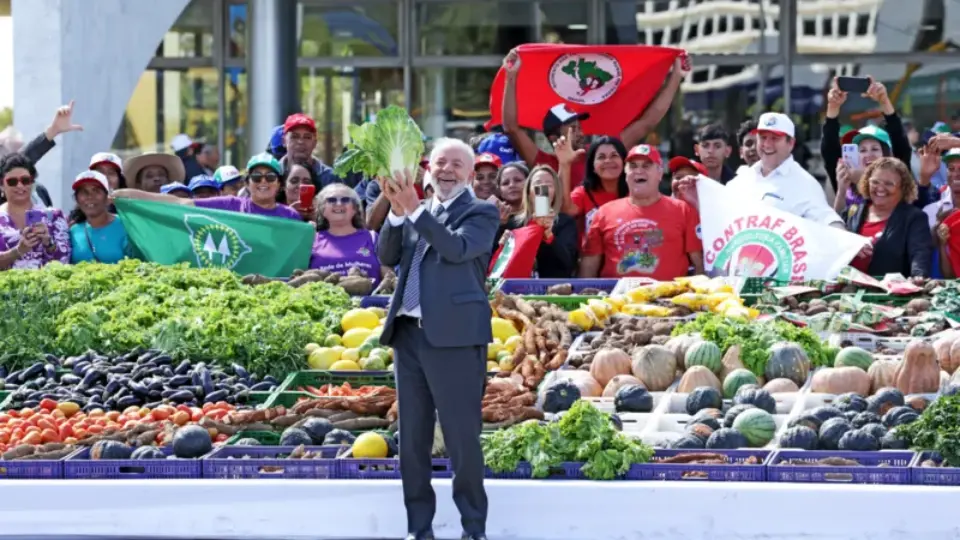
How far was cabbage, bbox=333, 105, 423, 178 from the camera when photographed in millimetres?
7204

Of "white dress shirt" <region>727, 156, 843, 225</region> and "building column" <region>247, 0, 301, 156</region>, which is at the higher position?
"building column" <region>247, 0, 301, 156</region>

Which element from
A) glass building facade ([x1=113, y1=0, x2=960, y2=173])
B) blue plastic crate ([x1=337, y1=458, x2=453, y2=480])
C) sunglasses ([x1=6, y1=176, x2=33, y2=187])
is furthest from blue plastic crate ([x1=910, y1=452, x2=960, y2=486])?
glass building facade ([x1=113, y1=0, x2=960, y2=173])

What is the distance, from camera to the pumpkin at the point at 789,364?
8.95 metres

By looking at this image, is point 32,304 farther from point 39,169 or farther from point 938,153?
point 938,153

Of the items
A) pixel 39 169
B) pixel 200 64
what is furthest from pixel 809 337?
pixel 200 64

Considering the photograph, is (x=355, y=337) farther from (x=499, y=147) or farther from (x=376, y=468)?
(x=499, y=147)

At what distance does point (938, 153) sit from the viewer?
1197 cm

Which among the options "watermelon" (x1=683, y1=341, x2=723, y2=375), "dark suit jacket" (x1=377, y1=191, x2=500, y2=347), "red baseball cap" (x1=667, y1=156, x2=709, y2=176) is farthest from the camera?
"red baseball cap" (x1=667, y1=156, x2=709, y2=176)

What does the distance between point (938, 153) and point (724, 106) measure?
651 cm

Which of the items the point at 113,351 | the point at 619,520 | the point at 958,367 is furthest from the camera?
the point at 113,351

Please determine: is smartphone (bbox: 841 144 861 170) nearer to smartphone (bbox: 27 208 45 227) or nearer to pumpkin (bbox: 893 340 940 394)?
pumpkin (bbox: 893 340 940 394)

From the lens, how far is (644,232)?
434 inches

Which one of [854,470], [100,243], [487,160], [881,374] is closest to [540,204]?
[487,160]

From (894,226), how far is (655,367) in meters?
2.57
